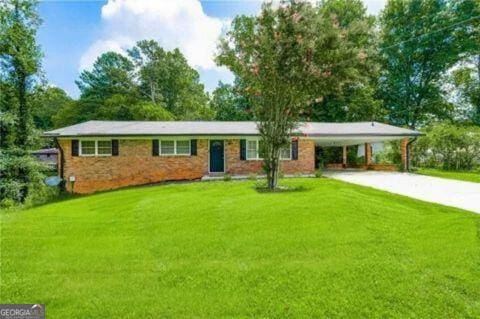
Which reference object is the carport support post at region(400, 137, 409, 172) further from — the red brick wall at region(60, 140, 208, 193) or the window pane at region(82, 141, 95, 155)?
the window pane at region(82, 141, 95, 155)

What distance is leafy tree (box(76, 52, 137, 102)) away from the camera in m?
38.8

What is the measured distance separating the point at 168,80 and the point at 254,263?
118 ft

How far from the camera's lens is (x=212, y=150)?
18.5m

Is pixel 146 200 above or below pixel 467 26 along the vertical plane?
below

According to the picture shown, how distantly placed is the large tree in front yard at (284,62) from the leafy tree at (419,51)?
22568mm

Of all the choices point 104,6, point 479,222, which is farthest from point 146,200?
point 479,222

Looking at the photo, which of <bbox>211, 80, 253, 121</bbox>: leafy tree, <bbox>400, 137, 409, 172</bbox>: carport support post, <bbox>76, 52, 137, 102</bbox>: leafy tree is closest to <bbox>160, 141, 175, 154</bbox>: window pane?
<bbox>400, 137, 409, 172</bbox>: carport support post

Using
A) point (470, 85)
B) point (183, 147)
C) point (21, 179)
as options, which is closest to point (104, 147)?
point (183, 147)

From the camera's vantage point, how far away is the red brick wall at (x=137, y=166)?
56.6 ft

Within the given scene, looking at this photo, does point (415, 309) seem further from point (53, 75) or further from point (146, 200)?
point (53, 75)

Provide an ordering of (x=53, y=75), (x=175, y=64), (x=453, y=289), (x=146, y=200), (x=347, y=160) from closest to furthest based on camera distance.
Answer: (x=453, y=289), (x=146, y=200), (x=53, y=75), (x=347, y=160), (x=175, y=64)

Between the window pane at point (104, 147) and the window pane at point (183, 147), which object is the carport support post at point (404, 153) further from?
the window pane at point (104, 147)

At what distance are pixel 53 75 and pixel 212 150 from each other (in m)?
9.55

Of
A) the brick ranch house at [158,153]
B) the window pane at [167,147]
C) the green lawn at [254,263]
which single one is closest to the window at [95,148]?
the brick ranch house at [158,153]
